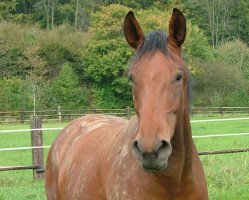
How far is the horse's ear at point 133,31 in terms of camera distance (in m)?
3.20

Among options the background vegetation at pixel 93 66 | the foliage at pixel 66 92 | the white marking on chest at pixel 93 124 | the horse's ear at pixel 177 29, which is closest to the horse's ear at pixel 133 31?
the horse's ear at pixel 177 29

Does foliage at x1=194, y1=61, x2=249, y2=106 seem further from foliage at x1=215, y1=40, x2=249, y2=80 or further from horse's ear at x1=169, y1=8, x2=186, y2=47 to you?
horse's ear at x1=169, y1=8, x2=186, y2=47

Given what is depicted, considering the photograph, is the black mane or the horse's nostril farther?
the black mane

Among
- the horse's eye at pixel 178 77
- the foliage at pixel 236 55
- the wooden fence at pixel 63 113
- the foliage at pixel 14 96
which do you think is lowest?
the wooden fence at pixel 63 113

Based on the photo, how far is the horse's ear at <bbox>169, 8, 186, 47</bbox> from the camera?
3168mm

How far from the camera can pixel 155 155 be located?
262 centimetres

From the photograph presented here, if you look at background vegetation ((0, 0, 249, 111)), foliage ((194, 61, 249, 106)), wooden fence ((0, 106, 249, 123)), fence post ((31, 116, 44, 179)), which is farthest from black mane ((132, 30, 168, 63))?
foliage ((194, 61, 249, 106))

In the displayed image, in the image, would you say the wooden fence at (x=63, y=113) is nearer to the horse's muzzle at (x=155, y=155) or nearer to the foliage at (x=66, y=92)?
the foliage at (x=66, y=92)

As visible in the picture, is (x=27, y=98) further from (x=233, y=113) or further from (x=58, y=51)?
(x=233, y=113)

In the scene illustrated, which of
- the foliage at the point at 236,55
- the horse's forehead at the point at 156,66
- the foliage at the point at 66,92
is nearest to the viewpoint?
the horse's forehead at the point at 156,66

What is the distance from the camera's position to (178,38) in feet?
10.5

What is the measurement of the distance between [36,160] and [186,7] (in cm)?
4141

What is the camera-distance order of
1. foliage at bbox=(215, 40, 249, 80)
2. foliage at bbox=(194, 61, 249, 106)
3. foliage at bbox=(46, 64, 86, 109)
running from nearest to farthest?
foliage at bbox=(46, 64, 86, 109) → foliage at bbox=(194, 61, 249, 106) → foliage at bbox=(215, 40, 249, 80)

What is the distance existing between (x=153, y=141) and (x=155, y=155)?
0.07 meters
